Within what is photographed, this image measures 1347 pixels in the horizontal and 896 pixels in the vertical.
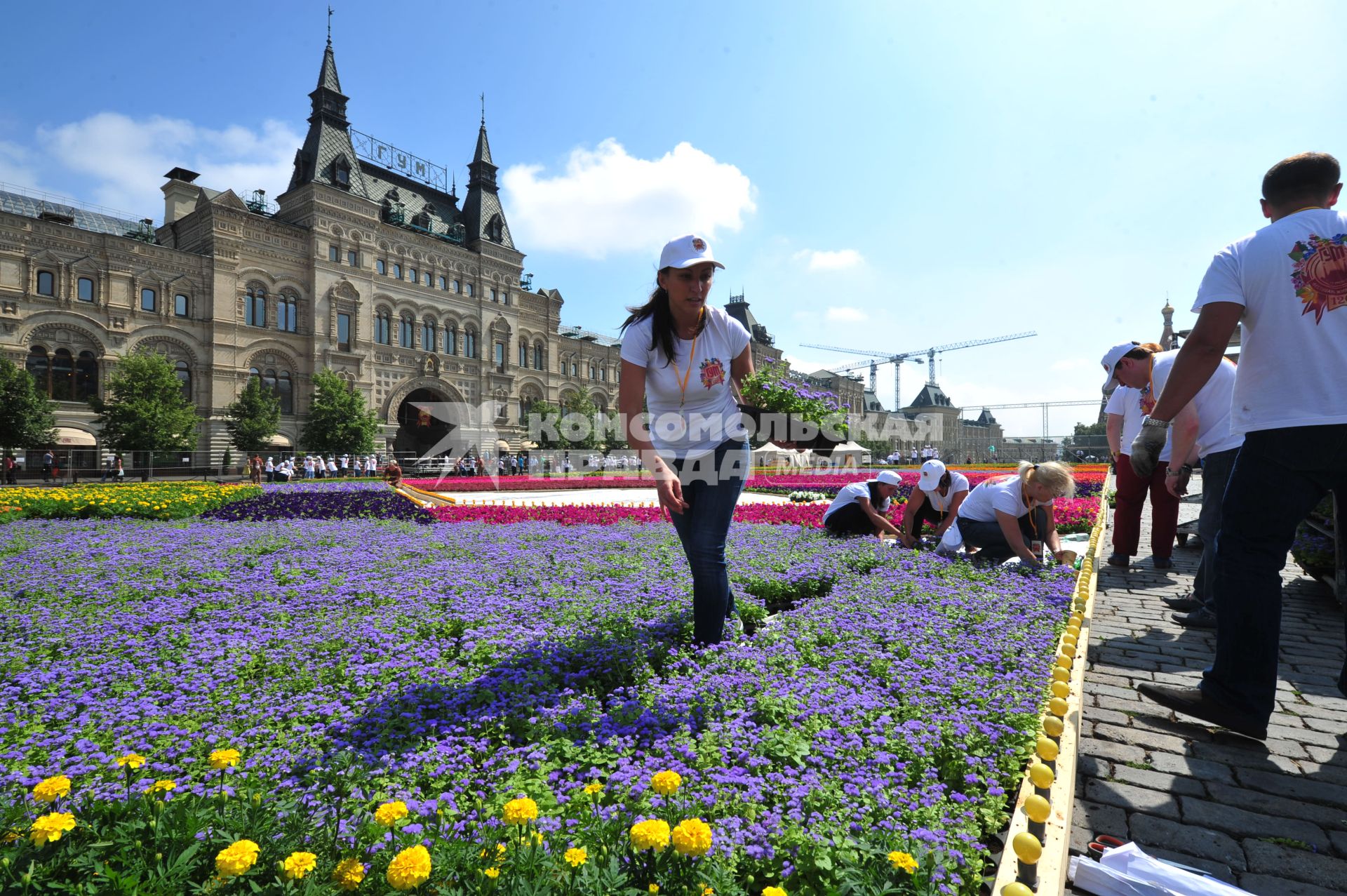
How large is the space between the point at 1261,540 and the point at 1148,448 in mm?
3349

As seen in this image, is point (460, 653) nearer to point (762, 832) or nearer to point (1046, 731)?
point (762, 832)

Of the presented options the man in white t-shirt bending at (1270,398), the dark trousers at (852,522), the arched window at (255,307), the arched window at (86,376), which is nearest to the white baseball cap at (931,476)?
the dark trousers at (852,522)

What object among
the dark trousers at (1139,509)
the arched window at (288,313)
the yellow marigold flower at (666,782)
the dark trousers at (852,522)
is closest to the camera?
the yellow marigold flower at (666,782)

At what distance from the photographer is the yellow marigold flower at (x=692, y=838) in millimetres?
Answer: 1452

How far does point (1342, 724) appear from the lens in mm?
3062

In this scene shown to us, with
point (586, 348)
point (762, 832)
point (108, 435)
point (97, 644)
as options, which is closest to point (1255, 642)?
point (762, 832)

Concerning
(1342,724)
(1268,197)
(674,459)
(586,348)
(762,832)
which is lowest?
(1342,724)

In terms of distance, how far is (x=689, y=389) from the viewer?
3145 mm

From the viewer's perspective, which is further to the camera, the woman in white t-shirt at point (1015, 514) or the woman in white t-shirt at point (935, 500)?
the woman in white t-shirt at point (935, 500)

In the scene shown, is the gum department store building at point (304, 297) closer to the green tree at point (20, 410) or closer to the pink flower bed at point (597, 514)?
the green tree at point (20, 410)

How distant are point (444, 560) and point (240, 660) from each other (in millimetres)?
2830

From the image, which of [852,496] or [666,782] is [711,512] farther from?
[852,496]

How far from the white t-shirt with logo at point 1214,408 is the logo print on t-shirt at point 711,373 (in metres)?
3.35

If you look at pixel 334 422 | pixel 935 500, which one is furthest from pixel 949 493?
pixel 334 422
